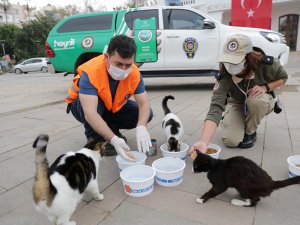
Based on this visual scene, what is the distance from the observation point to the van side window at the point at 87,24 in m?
7.18

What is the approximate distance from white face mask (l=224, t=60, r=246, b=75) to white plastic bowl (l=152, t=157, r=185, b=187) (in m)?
1.15

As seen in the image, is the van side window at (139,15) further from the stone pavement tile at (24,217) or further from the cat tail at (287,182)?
the cat tail at (287,182)

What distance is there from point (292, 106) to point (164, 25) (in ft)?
12.0

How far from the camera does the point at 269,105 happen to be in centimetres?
339

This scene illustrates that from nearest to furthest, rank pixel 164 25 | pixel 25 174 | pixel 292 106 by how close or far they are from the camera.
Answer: pixel 25 174, pixel 292 106, pixel 164 25

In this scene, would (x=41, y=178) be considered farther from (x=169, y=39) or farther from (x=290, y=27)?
(x=290, y=27)

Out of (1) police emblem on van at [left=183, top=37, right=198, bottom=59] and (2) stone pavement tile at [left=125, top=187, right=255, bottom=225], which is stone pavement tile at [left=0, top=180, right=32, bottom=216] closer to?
(2) stone pavement tile at [left=125, top=187, right=255, bottom=225]

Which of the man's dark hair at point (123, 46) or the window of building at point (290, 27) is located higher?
the window of building at point (290, 27)

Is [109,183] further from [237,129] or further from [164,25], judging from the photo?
[164,25]

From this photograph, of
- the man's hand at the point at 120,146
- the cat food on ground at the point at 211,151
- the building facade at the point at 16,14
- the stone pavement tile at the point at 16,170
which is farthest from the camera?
the building facade at the point at 16,14

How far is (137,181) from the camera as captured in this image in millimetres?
2287

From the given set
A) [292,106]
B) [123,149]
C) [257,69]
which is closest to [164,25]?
[292,106]

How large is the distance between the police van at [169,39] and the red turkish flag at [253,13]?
1.65 meters

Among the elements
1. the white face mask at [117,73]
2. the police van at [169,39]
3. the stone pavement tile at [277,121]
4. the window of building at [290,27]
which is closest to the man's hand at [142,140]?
the white face mask at [117,73]
